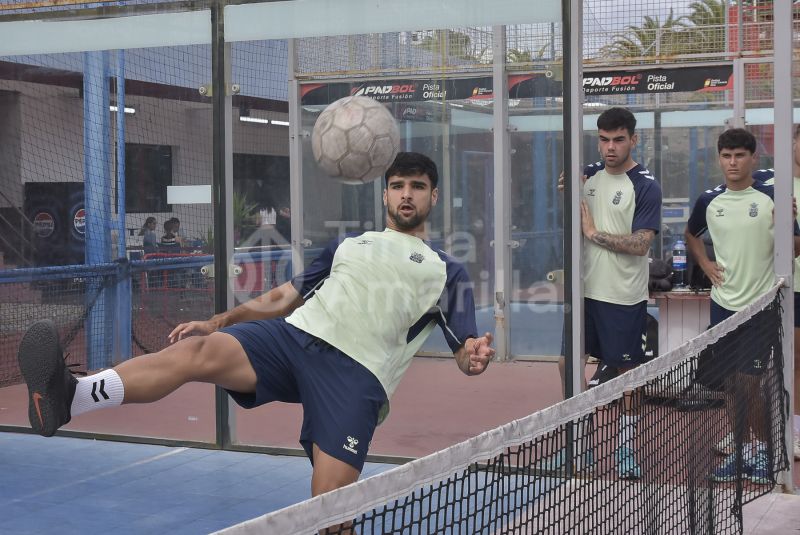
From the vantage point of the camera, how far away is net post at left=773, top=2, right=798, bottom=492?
6609 millimetres

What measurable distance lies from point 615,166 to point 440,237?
6.23ft

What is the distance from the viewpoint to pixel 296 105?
28.1ft

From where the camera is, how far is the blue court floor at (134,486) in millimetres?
6207

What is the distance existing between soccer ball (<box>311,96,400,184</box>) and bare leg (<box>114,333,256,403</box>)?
2.04 meters

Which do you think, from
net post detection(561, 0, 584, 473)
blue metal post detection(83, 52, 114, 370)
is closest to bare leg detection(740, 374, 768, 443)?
net post detection(561, 0, 584, 473)

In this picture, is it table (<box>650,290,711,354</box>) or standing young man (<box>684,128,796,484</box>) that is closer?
standing young man (<box>684,128,796,484</box>)

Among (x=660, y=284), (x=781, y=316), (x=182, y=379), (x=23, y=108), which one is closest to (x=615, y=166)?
(x=781, y=316)

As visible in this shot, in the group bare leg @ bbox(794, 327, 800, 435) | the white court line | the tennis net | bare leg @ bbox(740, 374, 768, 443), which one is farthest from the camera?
bare leg @ bbox(794, 327, 800, 435)

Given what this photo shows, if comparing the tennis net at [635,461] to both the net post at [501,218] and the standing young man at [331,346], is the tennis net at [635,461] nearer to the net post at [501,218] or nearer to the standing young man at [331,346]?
the standing young man at [331,346]

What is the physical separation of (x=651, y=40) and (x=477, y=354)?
967 centimetres

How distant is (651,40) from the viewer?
13.5 m

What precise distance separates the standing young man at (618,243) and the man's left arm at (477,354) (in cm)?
238

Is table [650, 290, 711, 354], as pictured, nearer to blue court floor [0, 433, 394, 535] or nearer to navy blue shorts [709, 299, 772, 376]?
navy blue shorts [709, 299, 772, 376]

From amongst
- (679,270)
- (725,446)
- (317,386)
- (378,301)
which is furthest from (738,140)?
(317,386)
